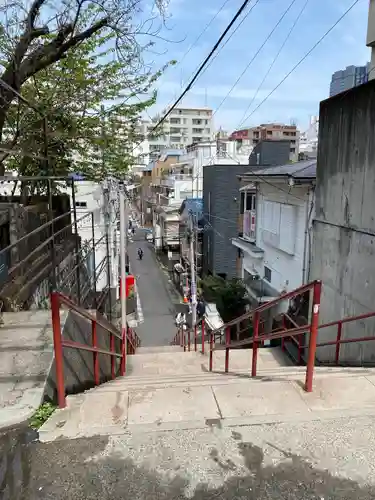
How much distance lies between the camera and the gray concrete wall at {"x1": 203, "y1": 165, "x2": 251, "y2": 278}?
861 inches

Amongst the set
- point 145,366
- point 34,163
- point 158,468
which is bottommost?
point 145,366

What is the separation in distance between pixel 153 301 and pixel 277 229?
524 inches

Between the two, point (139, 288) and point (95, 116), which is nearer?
point (95, 116)

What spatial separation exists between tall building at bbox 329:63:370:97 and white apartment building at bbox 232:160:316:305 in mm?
2852

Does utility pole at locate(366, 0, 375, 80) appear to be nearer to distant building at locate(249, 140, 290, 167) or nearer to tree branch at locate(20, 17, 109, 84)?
tree branch at locate(20, 17, 109, 84)

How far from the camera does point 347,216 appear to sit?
20.5 feet

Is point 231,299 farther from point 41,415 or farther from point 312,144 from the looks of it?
point 312,144

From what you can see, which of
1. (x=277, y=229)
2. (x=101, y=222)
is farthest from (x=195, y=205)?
(x=277, y=229)

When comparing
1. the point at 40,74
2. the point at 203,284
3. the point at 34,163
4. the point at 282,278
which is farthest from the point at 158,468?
the point at 203,284

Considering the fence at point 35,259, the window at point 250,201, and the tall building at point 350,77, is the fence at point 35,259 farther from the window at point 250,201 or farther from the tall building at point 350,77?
the window at point 250,201

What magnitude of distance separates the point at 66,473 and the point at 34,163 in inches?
348

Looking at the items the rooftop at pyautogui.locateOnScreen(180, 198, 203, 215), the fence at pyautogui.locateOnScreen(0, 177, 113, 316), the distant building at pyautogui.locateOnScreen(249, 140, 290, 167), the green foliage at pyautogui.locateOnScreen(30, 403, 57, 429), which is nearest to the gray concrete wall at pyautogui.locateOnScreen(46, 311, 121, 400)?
the green foliage at pyautogui.locateOnScreen(30, 403, 57, 429)

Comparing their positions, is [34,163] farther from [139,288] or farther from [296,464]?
[139,288]

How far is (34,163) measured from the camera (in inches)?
380
